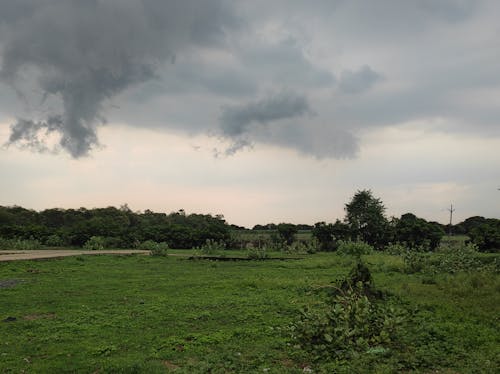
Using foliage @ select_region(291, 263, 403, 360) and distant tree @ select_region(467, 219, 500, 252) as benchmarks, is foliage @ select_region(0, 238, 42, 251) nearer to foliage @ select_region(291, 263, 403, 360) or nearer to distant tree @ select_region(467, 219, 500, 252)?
foliage @ select_region(291, 263, 403, 360)

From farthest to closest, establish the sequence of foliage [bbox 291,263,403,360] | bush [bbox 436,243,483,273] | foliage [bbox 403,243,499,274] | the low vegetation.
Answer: bush [bbox 436,243,483,273], foliage [bbox 403,243,499,274], foliage [bbox 291,263,403,360], the low vegetation

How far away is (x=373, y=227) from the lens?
176ft

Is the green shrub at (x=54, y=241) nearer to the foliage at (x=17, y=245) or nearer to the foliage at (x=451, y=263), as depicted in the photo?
the foliage at (x=17, y=245)

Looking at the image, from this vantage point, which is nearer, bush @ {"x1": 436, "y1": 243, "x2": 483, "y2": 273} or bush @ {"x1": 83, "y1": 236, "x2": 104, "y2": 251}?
bush @ {"x1": 436, "y1": 243, "x2": 483, "y2": 273}

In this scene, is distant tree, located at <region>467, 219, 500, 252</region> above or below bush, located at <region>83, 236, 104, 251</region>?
above

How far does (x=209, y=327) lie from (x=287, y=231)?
43.7m

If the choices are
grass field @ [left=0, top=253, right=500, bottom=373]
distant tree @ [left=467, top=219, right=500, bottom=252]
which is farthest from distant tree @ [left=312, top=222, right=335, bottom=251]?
grass field @ [left=0, top=253, right=500, bottom=373]

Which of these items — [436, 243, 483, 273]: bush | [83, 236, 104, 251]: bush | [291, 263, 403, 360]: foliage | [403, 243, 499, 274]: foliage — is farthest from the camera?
[83, 236, 104, 251]: bush

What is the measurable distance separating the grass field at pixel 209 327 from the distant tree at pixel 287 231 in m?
36.0

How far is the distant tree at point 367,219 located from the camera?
174 ft

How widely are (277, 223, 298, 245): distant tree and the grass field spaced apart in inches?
1416

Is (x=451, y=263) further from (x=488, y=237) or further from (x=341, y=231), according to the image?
(x=341, y=231)

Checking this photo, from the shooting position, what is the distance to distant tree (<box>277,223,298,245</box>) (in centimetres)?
5362

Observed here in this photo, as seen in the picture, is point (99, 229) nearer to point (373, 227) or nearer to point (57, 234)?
point (57, 234)
